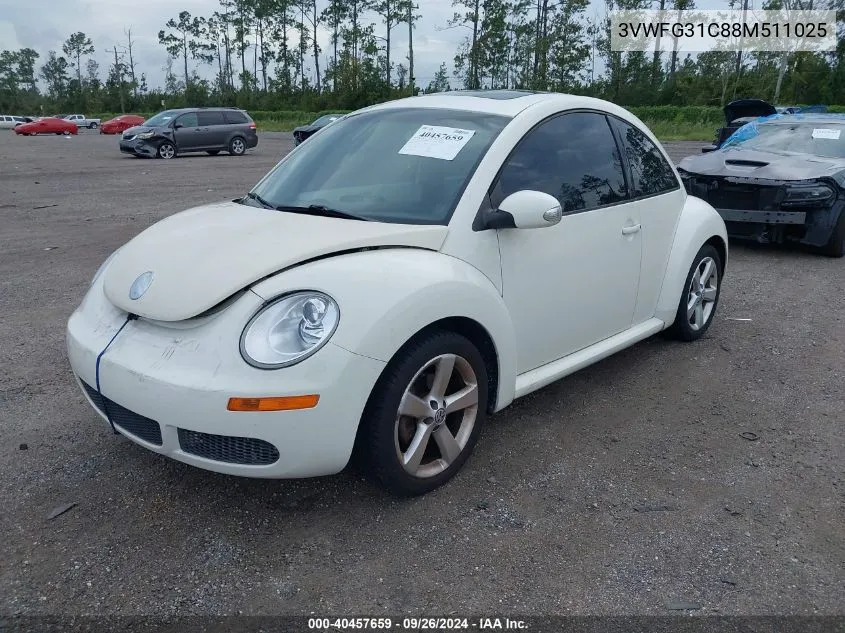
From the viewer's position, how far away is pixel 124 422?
271cm

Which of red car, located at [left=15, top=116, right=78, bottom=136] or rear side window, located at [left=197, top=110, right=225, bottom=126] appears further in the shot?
red car, located at [left=15, top=116, right=78, bottom=136]

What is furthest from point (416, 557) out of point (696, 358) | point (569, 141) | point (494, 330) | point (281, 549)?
point (696, 358)

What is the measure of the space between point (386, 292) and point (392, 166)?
1.00m

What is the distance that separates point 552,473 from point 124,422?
181cm

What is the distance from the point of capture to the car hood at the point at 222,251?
2.60 meters

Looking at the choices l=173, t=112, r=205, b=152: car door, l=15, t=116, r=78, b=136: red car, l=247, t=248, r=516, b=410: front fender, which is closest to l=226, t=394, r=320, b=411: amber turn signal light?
l=247, t=248, r=516, b=410: front fender

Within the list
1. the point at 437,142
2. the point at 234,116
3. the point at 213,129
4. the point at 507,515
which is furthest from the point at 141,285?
the point at 234,116

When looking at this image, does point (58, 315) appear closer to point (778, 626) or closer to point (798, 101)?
point (778, 626)

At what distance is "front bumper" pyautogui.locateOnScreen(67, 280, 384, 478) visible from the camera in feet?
7.88

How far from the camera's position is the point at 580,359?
3641 millimetres

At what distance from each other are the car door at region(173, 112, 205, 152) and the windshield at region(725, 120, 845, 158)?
1887 cm

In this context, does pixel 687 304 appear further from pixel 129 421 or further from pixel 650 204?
pixel 129 421

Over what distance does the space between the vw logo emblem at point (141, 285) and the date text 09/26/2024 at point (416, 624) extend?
4.50 feet

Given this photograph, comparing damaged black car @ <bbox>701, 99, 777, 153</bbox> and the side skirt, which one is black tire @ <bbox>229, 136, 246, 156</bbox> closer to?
damaged black car @ <bbox>701, 99, 777, 153</bbox>
